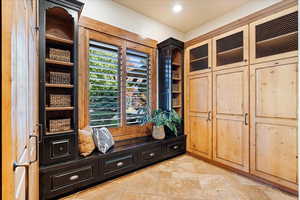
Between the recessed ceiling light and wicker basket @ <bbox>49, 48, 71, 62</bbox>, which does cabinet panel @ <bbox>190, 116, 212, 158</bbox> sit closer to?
the recessed ceiling light

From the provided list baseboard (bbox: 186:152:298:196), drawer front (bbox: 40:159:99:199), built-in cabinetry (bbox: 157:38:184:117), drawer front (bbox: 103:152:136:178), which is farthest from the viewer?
built-in cabinetry (bbox: 157:38:184:117)

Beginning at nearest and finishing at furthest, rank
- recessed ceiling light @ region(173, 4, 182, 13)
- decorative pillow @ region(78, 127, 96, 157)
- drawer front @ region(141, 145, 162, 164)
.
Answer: decorative pillow @ region(78, 127, 96, 157) → drawer front @ region(141, 145, 162, 164) → recessed ceiling light @ region(173, 4, 182, 13)

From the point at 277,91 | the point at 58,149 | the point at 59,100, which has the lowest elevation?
the point at 58,149

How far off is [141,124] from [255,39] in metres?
2.41

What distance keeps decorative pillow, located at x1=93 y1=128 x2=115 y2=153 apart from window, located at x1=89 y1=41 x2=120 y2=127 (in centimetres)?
23

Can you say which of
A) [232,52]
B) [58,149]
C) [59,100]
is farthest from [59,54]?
[232,52]

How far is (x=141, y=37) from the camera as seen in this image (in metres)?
3.12

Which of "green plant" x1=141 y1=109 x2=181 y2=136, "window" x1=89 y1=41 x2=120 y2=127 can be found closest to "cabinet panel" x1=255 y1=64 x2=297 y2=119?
"green plant" x1=141 y1=109 x2=181 y2=136

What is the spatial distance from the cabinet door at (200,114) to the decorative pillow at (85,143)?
2090mm

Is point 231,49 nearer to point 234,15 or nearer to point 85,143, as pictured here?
point 234,15

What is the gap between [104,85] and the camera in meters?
2.64

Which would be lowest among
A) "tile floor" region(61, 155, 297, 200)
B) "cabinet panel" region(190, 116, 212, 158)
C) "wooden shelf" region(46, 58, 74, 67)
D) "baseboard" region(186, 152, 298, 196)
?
"tile floor" region(61, 155, 297, 200)

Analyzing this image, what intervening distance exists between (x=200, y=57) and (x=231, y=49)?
2.11 feet

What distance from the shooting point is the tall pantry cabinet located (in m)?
2.04
